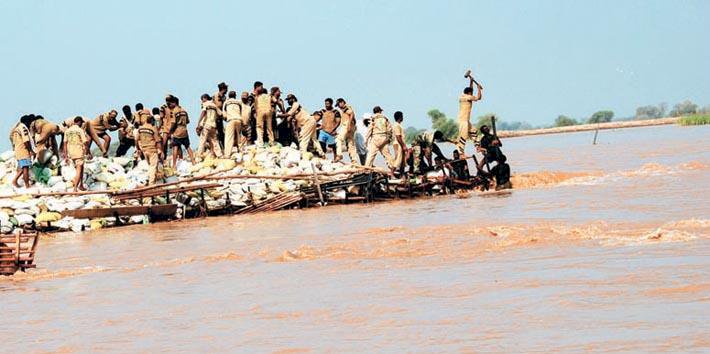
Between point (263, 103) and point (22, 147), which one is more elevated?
point (263, 103)

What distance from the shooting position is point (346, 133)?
22.4m

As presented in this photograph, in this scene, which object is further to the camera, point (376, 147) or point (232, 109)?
point (376, 147)

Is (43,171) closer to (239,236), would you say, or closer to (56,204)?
(56,204)

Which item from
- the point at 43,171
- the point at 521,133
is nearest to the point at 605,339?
the point at 43,171

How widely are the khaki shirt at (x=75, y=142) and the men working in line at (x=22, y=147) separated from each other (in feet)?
2.65

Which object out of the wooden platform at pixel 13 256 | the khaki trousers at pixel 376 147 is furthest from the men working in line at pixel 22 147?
the wooden platform at pixel 13 256

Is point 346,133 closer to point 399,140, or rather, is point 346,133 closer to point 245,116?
point 399,140

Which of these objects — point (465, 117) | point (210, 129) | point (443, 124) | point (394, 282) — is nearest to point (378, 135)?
point (465, 117)

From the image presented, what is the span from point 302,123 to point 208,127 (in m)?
1.82

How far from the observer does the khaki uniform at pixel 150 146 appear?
20.7 m

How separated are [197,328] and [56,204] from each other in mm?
11080

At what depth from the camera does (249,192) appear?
69.4ft

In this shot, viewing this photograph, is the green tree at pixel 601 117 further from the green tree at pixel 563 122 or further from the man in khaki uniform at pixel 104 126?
the man in khaki uniform at pixel 104 126

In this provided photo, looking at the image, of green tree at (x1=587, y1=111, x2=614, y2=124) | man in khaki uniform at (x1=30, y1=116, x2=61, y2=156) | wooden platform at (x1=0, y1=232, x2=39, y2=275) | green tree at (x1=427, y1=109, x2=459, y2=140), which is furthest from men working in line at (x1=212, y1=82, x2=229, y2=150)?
green tree at (x1=587, y1=111, x2=614, y2=124)
